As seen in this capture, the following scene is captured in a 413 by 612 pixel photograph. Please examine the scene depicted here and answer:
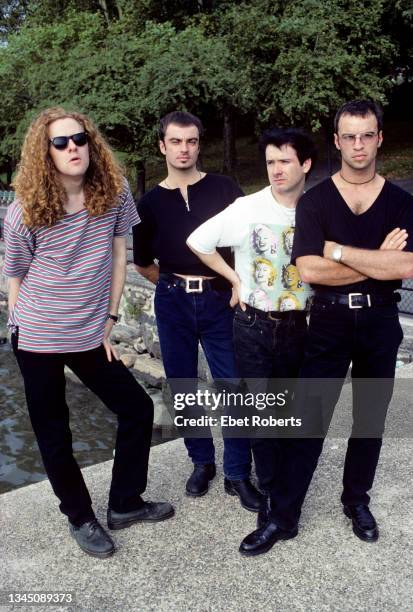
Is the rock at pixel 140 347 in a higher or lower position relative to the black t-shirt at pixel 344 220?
lower

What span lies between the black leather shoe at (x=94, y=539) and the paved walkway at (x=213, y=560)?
5cm

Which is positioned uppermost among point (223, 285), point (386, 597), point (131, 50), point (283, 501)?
point (131, 50)

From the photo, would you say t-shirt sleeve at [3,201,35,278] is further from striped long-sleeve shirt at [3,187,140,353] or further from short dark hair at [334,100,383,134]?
short dark hair at [334,100,383,134]

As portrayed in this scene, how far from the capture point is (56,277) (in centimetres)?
291

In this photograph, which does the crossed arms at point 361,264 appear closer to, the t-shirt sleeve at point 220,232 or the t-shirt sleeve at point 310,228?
the t-shirt sleeve at point 310,228

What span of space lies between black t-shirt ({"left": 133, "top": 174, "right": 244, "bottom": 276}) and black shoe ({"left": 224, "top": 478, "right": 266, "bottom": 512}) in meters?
1.13

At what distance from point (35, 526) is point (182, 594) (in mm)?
915

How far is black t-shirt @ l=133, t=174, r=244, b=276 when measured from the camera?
363 cm

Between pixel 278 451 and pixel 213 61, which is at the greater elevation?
pixel 213 61

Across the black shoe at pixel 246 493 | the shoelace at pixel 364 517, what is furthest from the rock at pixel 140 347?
the shoelace at pixel 364 517

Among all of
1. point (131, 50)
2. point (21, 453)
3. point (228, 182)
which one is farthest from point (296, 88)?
point (228, 182)

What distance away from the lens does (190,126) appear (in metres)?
3.54

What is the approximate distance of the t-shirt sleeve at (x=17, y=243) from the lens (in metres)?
2.84

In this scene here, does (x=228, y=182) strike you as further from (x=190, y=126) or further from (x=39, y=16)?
(x=39, y=16)
